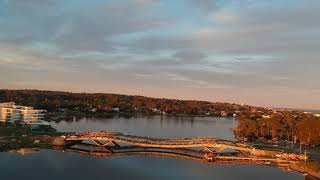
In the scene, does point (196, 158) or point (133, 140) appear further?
point (133, 140)

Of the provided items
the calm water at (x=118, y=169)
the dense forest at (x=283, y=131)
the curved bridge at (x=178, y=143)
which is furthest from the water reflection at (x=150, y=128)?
the calm water at (x=118, y=169)

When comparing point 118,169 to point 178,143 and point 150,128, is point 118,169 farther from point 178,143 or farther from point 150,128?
point 150,128

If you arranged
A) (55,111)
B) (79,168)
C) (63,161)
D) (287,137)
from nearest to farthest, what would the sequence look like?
(79,168) → (63,161) → (287,137) → (55,111)

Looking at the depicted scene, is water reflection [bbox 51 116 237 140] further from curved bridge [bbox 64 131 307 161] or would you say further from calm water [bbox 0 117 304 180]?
calm water [bbox 0 117 304 180]

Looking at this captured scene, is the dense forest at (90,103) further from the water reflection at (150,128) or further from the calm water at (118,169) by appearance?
the calm water at (118,169)

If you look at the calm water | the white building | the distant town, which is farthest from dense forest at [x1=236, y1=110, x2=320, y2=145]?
the white building

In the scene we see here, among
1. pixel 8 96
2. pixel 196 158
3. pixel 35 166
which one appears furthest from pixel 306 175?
pixel 8 96

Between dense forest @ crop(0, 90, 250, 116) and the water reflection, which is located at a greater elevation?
dense forest @ crop(0, 90, 250, 116)

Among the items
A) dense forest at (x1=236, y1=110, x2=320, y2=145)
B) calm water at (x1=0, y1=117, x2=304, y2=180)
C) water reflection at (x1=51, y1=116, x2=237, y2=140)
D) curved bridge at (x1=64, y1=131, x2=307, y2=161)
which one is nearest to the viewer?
calm water at (x1=0, y1=117, x2=304, y2=180)

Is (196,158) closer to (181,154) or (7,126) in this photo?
(181,154)
